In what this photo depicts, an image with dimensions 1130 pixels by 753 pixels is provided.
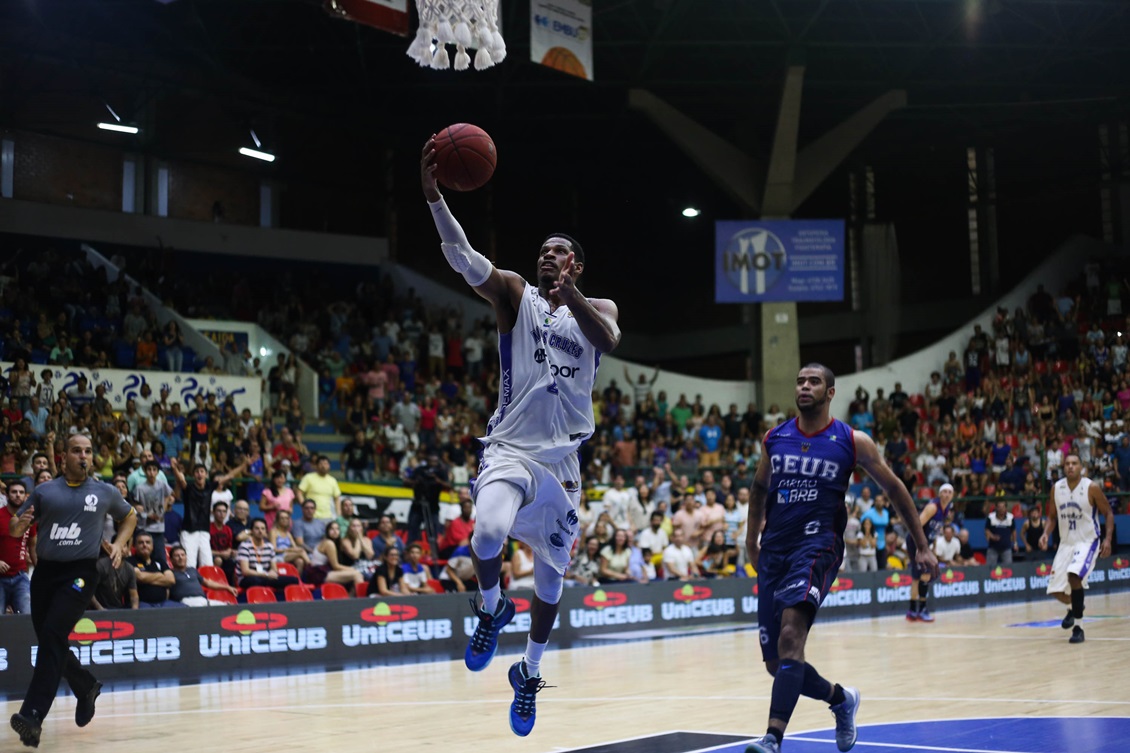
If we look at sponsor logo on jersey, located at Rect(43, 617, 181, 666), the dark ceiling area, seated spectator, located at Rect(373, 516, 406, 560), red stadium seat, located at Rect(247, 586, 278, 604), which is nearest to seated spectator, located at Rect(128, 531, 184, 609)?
sponsor logo on jersey, located at Rect(43, 617, 181, 666)

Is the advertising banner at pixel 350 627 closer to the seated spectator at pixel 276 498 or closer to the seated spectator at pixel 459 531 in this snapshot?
the seated spectator at pixel 459 531

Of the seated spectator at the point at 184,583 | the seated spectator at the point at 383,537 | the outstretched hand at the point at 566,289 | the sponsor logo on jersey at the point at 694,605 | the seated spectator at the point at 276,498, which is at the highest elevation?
the outstretched hand at the point at 566,289

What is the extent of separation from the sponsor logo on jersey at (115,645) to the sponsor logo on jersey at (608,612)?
18.0 ft

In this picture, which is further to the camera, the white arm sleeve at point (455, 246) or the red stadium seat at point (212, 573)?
the red stadium seat at point (212, 573)

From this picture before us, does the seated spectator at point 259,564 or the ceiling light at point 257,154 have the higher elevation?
the ceiling light at point 257,154

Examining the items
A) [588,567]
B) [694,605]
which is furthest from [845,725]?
[694,605]

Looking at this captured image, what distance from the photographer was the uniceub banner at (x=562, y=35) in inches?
778

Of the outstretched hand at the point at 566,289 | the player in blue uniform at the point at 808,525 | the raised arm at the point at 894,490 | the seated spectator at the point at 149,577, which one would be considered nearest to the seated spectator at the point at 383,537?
the seated spectator at the point at 149,577

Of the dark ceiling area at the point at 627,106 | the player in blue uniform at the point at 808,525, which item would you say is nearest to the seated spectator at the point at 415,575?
the player in blue uniform at the point at 808,525

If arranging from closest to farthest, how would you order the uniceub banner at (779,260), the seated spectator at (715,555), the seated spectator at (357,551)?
the seated spectator at (357,551) < the seated spectator at (715,555) < the uniceub banner at (779,260)

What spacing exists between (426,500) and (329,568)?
300 centimetres

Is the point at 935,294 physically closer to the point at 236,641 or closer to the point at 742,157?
the point at 742,157

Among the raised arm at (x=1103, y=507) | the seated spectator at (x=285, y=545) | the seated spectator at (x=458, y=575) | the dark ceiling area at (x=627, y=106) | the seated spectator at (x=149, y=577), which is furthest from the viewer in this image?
the dark ceiling area at (x=627, y=106)

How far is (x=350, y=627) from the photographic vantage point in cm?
1396
